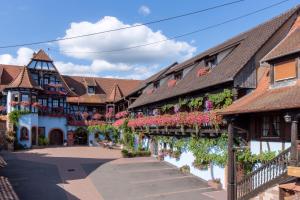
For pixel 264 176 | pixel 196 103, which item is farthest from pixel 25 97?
pixel 264 176

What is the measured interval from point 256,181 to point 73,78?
131 feet

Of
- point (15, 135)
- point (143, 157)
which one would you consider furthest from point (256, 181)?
point (15, 135)

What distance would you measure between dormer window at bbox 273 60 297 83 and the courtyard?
667 centimetres

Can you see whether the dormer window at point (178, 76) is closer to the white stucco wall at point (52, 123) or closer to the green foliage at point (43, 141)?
the white stucco wall at point (52, 123)

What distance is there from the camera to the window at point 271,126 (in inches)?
607

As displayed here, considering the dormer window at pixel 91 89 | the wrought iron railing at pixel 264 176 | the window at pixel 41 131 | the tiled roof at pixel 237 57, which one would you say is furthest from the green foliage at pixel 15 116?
the wrought iron railing at pixel 264 176

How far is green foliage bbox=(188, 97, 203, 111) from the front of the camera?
850 inches

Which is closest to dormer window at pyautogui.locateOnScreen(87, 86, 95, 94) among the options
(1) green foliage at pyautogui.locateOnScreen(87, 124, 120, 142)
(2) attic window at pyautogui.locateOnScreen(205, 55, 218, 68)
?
(1) green foliage at pyautogui.locateOnScreen(87, 124, 120, 142)

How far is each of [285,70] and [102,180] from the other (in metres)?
12.6

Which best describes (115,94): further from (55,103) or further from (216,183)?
(216,183)

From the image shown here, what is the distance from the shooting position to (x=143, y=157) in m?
31.2

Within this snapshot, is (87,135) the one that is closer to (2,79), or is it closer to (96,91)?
(96,91)

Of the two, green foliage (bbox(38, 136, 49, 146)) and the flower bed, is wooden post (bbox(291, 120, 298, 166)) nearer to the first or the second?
the flower bed

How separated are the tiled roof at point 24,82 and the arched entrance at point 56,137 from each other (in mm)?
6131
